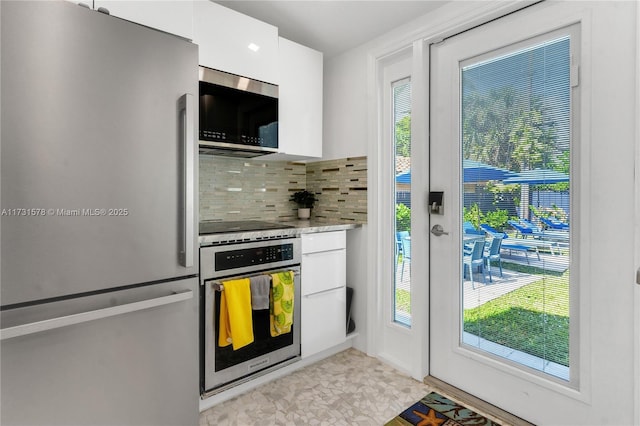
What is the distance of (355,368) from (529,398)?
3.33ft

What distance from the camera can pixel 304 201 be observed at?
284 cm

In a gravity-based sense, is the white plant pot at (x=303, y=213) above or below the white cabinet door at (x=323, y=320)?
above

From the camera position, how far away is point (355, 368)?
223 centimetres

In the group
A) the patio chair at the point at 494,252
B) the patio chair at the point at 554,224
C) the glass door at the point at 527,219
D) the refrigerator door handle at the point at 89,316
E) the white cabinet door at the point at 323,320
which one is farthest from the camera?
the white cabinet door at the point at 323,320

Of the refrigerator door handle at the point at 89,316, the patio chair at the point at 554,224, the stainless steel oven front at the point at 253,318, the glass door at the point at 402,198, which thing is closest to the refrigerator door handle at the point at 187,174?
the refrigerator door handle at the point at 89,316

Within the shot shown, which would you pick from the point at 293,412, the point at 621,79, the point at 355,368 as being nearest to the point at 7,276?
the point at 293,412

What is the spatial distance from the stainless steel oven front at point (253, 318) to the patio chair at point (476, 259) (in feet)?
3.41

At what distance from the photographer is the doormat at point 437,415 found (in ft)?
5.47

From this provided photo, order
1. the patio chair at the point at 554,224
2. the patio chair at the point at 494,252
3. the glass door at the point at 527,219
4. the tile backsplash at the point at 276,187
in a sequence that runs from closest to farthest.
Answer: the glass door at the point at 527,219 < the patio chair at the point at 554,224 < the patio chair at the point at 494,252 < the tile backsplash at the point at 276,187

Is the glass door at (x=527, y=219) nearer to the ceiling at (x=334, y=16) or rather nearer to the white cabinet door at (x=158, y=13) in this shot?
the ceiling at (x=334, y=16)

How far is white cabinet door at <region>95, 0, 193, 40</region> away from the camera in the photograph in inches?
51.6

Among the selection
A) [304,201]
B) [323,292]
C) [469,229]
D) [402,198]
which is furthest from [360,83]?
[323,292]

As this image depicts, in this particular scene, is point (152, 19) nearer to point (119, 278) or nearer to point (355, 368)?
point (119, 278)

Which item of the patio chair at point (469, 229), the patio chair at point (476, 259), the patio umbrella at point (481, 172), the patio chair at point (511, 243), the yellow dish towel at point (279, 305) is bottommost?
the yellow dish towel at point (279, 305)
